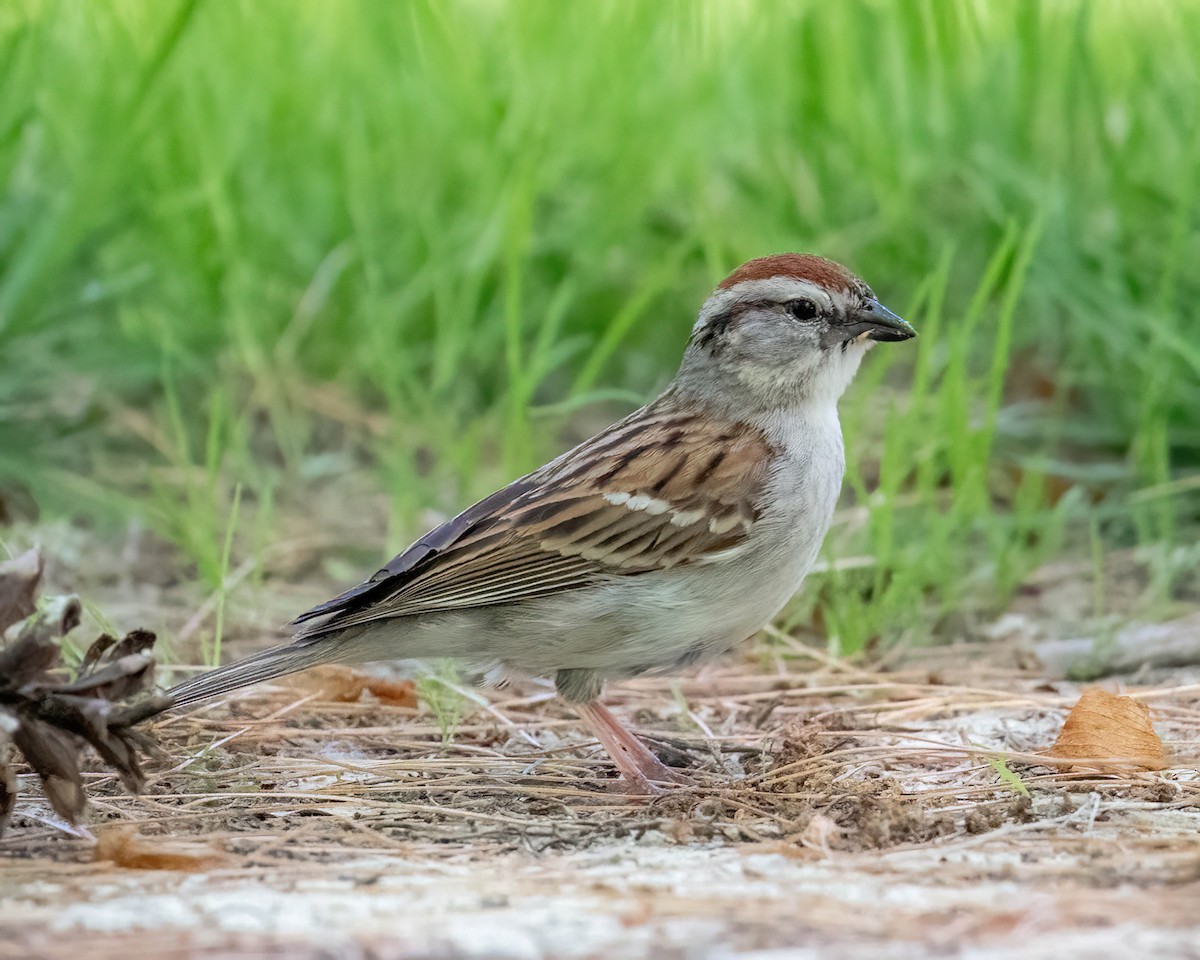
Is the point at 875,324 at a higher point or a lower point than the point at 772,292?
lower

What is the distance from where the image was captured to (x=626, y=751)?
154 inches

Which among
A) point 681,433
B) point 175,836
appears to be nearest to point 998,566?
point 681,433

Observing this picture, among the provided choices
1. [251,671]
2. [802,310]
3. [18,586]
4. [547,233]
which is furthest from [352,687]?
[547,233]

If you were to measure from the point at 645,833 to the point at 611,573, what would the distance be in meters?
0.79

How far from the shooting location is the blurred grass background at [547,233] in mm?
5582

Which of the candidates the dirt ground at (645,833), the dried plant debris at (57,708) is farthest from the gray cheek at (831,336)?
the dried plant debris at (57,708)

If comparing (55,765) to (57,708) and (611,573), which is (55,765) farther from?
(611,573)

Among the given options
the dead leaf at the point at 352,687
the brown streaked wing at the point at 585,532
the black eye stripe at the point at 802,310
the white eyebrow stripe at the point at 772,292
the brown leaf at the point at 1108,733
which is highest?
the white eyebrow stripe at the point at 772,292

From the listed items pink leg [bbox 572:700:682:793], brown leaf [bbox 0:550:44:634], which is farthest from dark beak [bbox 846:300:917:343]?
brown leaf [bbox 0:550:44:634]

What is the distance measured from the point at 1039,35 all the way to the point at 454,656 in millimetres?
3899

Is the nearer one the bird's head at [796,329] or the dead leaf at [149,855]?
the dead leaf at [149,855]

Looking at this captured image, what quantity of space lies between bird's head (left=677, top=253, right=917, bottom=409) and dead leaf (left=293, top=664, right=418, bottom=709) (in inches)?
48.2

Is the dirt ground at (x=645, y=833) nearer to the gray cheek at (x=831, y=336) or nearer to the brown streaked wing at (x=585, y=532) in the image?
the brown streaked wing at (x=585, y=532)

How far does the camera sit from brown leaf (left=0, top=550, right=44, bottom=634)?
3.10m
